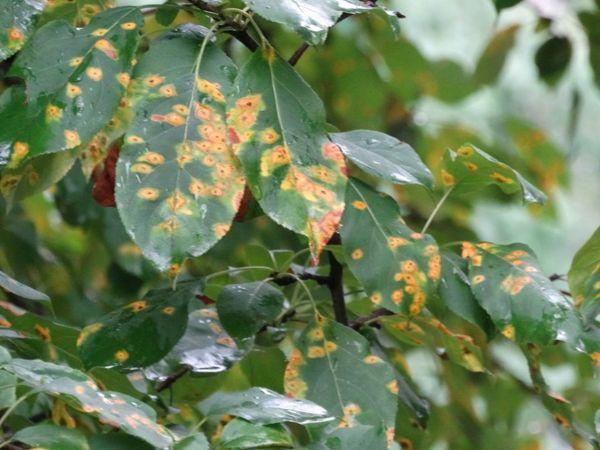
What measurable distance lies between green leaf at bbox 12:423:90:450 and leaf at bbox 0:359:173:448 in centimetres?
2

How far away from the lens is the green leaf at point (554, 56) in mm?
2002

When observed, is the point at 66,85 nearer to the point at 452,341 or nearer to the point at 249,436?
the point at 249,436

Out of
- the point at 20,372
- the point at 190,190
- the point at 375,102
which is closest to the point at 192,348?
the point at 190,190

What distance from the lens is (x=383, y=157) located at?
110 cm

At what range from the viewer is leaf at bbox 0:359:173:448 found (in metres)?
0.73

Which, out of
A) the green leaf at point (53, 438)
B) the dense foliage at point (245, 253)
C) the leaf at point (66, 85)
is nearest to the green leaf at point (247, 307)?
the dense foliage at point (245, 253)

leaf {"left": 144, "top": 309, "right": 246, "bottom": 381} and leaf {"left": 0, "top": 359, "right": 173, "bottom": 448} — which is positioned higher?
leaf {"left": 0, "top": 359, "right": 173, "bottom": 448}

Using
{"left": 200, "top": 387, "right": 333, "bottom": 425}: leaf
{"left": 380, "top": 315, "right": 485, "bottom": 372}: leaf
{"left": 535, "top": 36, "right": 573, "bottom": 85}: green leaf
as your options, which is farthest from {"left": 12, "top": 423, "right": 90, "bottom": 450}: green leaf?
{"left": 535, "top": 36, "right": 573, "bottom": 85}: green leaf

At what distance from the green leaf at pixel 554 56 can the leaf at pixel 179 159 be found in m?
1.07

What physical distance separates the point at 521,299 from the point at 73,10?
55 centimetres

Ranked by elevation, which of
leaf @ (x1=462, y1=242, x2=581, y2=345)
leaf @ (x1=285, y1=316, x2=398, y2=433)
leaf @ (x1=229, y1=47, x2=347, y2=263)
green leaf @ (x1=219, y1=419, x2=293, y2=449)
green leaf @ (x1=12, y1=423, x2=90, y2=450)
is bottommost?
leaf @ (x1=285, y1=316, x2=398, y2=433)

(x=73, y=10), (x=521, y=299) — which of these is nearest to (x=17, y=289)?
(x=73, y=10)

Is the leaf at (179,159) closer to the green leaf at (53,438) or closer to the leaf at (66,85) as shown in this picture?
the leaf at (66,85)

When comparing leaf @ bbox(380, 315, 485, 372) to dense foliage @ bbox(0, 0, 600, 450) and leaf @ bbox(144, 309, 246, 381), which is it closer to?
dense foliage @ bbox(0, 0, 600, 450)
